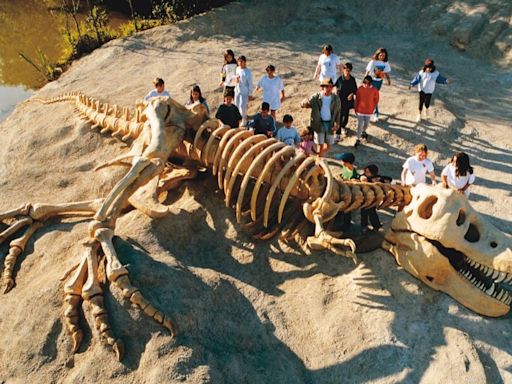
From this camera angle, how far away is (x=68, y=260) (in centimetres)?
575

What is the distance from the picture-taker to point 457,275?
5.32 metres

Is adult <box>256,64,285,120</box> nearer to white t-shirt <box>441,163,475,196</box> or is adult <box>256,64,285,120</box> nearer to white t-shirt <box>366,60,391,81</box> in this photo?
white t-shirt <box>366,60,391,81</box>

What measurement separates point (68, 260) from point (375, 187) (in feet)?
12.9

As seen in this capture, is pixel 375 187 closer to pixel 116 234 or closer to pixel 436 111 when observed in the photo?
pixel 116 234

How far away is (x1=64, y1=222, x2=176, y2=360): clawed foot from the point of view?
468 cm

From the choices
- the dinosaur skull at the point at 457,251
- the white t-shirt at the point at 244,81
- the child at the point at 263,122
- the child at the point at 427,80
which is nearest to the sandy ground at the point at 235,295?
the dinosaur skull at the point at 457,251

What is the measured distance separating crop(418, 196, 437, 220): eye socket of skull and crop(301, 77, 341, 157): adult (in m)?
2.58

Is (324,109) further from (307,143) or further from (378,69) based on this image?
(378,69)

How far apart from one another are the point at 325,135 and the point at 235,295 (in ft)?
12.4

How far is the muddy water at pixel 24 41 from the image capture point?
13164mm

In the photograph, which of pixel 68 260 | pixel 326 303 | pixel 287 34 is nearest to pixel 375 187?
pixel 326 303

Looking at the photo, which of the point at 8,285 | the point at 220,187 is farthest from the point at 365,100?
the point at 8,285

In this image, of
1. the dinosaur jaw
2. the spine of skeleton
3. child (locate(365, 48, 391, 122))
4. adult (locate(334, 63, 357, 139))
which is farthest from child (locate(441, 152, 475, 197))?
the spine of skeleton

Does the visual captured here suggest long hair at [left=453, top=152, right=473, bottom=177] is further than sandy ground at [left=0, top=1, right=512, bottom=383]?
Yes
